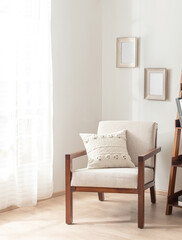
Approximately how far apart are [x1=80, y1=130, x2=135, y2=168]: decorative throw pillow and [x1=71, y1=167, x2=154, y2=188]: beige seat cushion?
0.36 feet

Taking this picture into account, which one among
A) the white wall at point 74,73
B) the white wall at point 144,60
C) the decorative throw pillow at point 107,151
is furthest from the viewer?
the white wall at point 74,73

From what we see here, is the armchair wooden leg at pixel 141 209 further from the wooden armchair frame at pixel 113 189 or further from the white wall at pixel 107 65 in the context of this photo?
the white wall at pixel 107 65

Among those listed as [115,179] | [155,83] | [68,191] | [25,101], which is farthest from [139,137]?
[25,101]

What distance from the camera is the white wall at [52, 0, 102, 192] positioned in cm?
439

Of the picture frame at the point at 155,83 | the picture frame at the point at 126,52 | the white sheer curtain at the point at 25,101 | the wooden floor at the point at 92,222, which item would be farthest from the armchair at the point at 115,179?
the picture frame at the point at 126,52

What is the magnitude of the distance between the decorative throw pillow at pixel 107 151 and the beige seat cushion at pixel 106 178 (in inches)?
4.3

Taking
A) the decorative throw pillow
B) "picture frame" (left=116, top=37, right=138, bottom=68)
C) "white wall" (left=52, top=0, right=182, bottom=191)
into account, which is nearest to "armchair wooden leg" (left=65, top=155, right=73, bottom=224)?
the decorative throw pillow

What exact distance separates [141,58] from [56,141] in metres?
1.17

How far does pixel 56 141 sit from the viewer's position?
14.6 ft

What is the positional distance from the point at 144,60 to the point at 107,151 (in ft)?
3.94

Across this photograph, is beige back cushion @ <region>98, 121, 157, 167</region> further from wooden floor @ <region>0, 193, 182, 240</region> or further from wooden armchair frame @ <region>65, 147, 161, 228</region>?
wooden floor @ <region>0, 193, 182, 240</region>

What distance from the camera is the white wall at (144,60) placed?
4285 millimetres

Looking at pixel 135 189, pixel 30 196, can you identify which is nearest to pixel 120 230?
pixel 135 189

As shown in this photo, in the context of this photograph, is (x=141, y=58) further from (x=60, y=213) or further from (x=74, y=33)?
(x=60, y=213)
